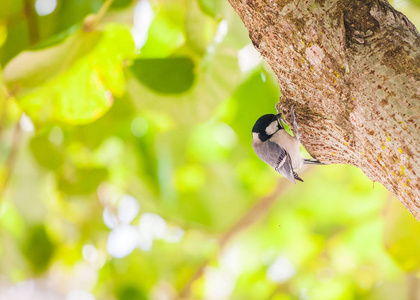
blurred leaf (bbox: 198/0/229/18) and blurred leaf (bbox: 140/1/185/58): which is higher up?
blurred leaf (bbox: 198/0/229/18)

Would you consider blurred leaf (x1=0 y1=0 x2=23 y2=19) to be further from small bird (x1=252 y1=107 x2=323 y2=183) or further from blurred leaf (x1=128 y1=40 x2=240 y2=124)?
small bird (x1=252 y1=107 x2=323 y2=183)

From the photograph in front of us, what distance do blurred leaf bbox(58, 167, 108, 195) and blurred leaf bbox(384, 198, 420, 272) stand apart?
47.1 inches

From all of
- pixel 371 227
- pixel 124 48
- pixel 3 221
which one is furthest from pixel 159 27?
pixel 3 221

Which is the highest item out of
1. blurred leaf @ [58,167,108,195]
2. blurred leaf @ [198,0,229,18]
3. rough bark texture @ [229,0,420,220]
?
rough bark texture @ [229,0,420,220]

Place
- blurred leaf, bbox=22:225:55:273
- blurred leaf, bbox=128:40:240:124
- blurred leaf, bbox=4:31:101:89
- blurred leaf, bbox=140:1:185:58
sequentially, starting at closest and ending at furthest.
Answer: blurred leaf, bbox=4:31:101:89 → blurred leaf, bbox=128:40:240:124 → blurred leaf, bbox=140:1:185:58 → blurred leaf, bbox=22:225:55:273

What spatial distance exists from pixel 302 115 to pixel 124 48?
0.79 m

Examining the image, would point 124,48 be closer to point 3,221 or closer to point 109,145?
point 109,145

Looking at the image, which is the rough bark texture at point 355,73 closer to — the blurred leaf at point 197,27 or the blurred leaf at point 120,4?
the blurred leaf at point 197,27

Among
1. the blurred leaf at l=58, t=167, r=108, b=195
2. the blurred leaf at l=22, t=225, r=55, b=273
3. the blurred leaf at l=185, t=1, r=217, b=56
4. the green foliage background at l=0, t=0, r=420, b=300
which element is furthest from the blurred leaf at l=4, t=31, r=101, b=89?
the blurred leaf at l=22, t=225, r=55, b=273

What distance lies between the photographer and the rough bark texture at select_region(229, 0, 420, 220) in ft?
1.79

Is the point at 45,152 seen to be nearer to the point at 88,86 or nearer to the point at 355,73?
the point at 88,86

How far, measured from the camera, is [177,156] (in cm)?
165

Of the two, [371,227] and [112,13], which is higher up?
[112,13]

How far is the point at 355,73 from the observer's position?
1.95 ft
